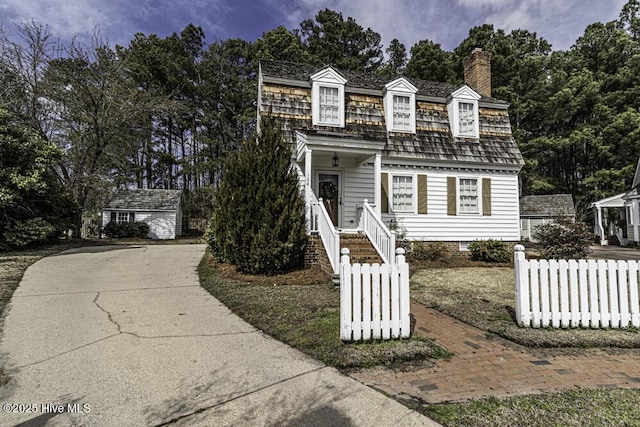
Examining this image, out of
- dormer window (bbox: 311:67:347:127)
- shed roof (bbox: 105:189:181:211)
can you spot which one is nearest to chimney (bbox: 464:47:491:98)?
dormer window (bbox: 311:67:347:127)

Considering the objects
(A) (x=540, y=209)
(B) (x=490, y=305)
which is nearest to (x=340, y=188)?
(B) (x=490, y=305)

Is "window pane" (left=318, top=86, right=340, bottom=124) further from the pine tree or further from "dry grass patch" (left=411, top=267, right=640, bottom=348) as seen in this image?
"dry grass patch" (left=411, top=267, right=640, bottom=348)

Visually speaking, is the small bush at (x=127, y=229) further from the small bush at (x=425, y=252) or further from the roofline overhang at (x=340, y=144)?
the small bush at (x=425, y=252)

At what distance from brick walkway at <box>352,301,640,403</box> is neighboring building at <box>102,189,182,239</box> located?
26.1 metres

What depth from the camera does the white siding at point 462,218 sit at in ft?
39.7

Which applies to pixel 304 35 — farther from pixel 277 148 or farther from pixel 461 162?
pixel 277 148

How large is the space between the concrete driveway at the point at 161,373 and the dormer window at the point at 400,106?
9.52 m

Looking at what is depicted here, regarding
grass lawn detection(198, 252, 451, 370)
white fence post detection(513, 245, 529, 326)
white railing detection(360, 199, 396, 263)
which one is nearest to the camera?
grass lawn detection(198, 252, 451, 370)

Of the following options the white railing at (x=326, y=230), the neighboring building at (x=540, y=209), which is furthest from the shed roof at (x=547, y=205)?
the white railing at (x=326, y=230)

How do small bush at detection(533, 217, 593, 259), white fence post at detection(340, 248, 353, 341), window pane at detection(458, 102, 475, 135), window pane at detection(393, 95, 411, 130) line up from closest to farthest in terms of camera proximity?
white fence post at detection(340, 248, 353, 341) → small bush at detection(533, 217, 593, 259) → window pane at detection(393, 95, 411, 130) → window pane at detection(458, 102, 475, 135)

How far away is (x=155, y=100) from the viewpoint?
845 inches

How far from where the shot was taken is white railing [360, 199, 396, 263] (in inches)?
303

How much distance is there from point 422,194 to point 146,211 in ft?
72.6

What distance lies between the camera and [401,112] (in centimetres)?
1251
